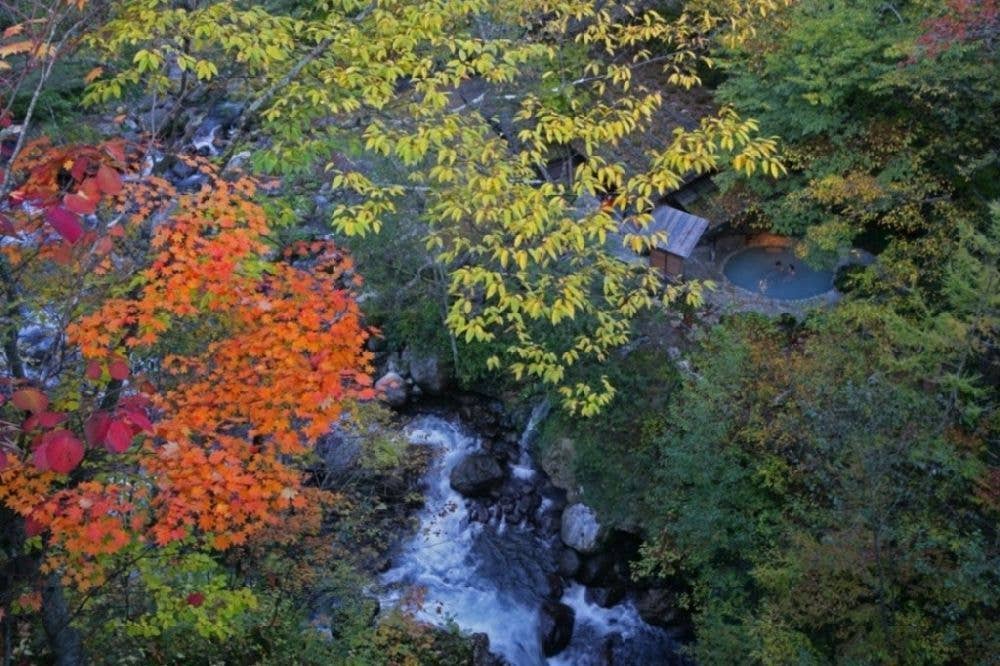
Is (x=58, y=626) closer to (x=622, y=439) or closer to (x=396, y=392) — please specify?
(x=622, y=439)

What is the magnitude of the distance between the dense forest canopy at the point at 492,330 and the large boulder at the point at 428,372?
0.21 feet

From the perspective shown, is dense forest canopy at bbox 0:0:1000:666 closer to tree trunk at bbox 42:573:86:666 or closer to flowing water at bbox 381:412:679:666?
tree trunk at bbox 42:573:86:666

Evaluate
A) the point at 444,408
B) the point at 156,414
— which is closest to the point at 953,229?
the point at 444,408

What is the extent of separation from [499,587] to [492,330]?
173 inches

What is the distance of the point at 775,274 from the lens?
52.6ft

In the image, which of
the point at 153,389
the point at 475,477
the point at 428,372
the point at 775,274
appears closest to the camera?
the point at 153,389

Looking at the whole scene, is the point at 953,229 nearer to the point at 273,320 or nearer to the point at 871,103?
the point at 871,103

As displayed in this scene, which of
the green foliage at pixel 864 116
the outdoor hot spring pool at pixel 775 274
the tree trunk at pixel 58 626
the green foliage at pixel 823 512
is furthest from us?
the outdoor hot spring pool at pixel 775 274

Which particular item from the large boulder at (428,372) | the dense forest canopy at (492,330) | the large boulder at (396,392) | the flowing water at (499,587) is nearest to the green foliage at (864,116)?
the dense forest canopy at (492,330)

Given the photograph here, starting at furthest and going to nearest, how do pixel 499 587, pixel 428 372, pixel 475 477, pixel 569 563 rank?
pixel 428 372 → pixel 475 477 → pixel 569 563 → pixel 499 587

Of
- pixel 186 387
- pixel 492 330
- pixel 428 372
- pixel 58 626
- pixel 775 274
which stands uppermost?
pixel 186 387

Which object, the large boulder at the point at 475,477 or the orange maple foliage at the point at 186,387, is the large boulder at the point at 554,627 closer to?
the large boulder at the point at 475,477

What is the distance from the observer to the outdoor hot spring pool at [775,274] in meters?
15.6

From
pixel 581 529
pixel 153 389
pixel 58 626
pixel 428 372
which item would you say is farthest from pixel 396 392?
pixel 58 626
